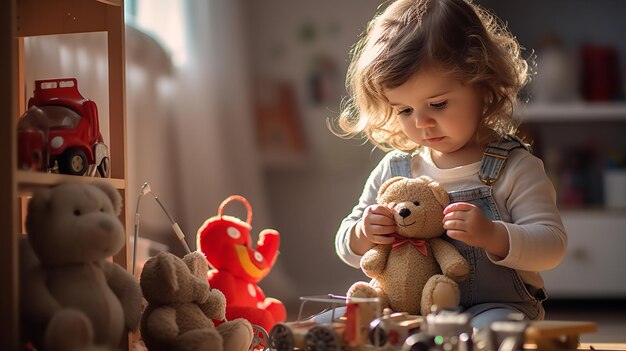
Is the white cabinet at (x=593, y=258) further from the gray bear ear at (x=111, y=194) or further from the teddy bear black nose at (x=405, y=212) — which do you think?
the gray bear ear at (x=111, y=194)

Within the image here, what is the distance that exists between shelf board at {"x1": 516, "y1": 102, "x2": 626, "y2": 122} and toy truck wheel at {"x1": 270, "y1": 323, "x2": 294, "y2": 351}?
5.36 feet

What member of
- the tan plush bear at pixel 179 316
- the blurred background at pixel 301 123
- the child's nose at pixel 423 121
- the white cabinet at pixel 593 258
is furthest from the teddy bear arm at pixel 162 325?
the white cabinet at pixel 593 258

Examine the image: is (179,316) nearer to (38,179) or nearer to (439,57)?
(38,179)

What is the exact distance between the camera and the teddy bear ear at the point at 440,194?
1173 millimetres

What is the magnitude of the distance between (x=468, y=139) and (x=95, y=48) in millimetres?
1026

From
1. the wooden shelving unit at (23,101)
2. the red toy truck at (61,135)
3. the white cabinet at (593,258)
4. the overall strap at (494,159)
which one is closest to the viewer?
the wooden shelving unit at (23,101)

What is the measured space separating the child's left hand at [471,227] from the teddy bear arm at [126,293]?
45cm

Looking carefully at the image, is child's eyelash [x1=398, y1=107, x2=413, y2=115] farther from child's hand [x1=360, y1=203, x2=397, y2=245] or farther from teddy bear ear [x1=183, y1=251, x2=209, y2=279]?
teddy bear ear [x1=183, y1=251, x2=209, y2=279]

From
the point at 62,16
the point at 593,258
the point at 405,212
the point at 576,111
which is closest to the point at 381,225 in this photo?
the point at 405,212

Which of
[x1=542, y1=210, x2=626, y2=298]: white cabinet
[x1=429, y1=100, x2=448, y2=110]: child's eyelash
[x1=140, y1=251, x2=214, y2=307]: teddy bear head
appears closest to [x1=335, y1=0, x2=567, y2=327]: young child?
[x1=429, y1=100, x2=448, y2=110]: child's eyelash

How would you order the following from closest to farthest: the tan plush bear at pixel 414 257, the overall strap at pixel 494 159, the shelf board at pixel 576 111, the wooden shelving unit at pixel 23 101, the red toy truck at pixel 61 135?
1. the wooden shelving unit at pixel 23 101
2. the red toy truck at pixel 61 135
3. the tan plush bear at pixel 414 257
4. the overall strap at pixel 494 159
5. the shelf board at pixel 576 111

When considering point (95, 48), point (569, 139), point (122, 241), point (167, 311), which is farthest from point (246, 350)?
point (569, 139)

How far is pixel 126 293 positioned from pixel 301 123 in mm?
1724

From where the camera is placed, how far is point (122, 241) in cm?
103
